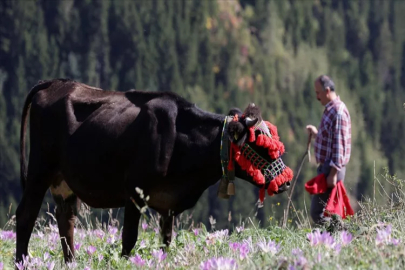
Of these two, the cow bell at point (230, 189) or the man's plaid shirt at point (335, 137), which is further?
the man's plaid shirt at point (335, 137)

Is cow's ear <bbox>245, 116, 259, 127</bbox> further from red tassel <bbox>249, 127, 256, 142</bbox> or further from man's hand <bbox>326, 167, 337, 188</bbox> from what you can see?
man's hand <bbox>326, 167, 337, 188</bbox>

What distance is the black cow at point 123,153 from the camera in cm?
658

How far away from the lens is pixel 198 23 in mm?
95688

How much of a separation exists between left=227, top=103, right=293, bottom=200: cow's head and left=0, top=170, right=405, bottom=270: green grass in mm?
387

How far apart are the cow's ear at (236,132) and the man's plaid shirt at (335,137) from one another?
800mm

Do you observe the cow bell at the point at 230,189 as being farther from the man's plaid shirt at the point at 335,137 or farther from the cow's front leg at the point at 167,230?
the man's plaid shirt at the point at 335,137

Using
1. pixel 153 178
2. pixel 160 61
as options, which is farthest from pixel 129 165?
pixel 160 61

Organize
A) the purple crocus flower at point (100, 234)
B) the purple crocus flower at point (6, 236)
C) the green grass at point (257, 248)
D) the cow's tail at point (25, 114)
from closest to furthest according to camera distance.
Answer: the green grass at point (257, 248), the cow's tail at point (25, 114), the purple crocus flower at point (100, 234), the purple crocus flower at point (6, 236)

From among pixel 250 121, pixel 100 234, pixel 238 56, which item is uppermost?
pixel 250 121

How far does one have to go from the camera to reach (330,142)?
23.0 feet

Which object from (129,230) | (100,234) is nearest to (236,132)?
(129,230)

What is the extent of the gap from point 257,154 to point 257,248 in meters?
1.58

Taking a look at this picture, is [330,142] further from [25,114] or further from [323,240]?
[25,114]

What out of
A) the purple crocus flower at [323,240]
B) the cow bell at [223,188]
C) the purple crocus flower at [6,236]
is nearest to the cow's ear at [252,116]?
the cow bell at [223,188]
